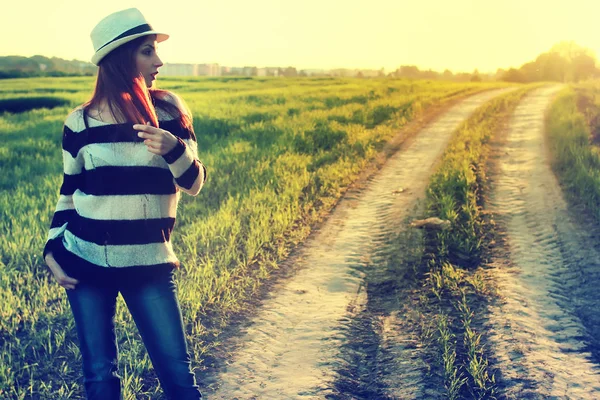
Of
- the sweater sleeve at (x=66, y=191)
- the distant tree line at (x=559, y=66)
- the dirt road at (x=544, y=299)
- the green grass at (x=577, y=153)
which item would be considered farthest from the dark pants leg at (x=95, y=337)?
the distant tree line at (x=559, y=66)

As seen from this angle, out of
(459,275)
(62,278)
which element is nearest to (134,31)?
(62,278)

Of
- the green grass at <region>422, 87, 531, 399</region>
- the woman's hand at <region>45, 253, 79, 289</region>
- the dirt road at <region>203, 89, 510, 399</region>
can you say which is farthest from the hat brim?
the green grass at <region>422, 87, 531, 399</region>

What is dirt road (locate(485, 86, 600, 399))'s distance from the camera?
10.8ft

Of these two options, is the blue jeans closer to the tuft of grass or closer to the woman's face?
the woman's face

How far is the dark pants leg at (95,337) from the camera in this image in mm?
2146

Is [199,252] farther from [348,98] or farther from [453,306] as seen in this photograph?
[348,98]

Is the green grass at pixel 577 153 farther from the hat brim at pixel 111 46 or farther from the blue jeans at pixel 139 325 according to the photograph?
the hat brim at pixel 111 46

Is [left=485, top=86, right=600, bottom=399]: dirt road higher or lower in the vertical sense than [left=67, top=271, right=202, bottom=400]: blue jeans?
lower

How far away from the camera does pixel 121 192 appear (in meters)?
2.09

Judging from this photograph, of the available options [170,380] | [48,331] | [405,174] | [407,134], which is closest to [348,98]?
[407,134]

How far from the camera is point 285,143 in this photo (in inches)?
417

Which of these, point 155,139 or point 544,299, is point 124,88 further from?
point 544,299

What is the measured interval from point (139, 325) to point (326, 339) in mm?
1874

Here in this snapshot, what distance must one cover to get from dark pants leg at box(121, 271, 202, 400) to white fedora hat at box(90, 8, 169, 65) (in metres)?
0.88
